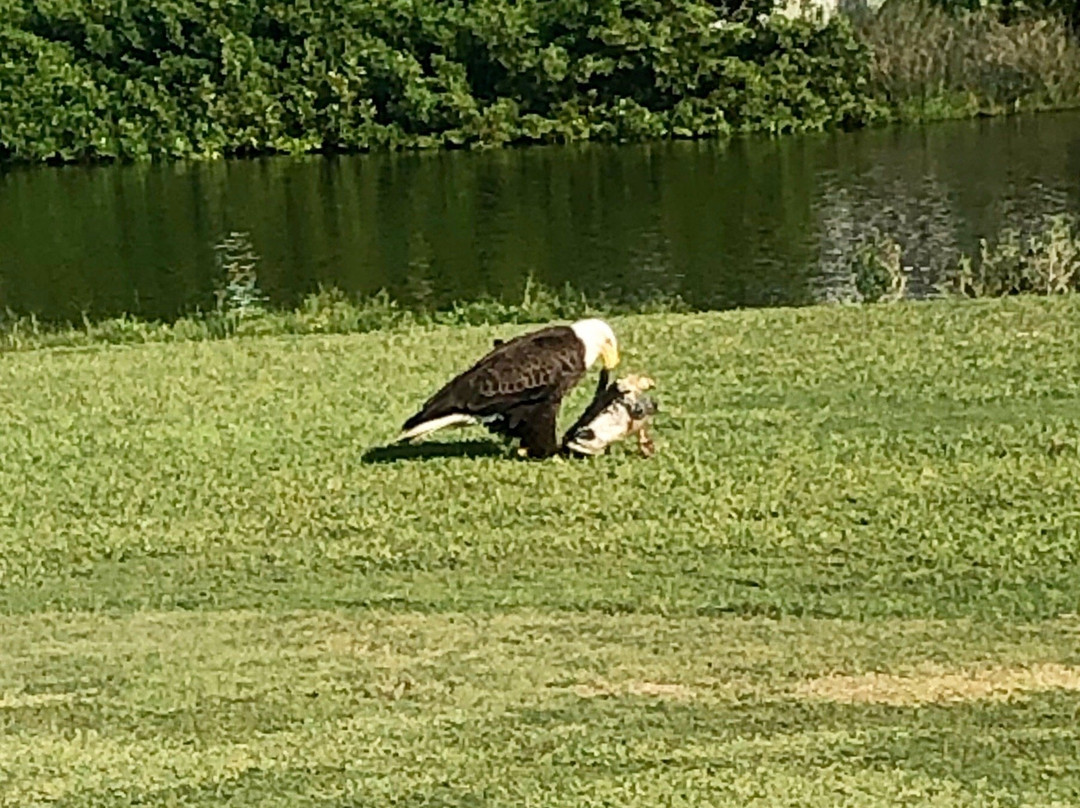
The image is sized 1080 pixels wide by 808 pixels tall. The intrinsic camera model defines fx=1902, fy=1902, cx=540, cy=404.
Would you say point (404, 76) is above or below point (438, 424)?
below

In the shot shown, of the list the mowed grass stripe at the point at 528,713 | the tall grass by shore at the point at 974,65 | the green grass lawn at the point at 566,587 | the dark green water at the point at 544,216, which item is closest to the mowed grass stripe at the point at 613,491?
the green grass lawn at the point at 566,587

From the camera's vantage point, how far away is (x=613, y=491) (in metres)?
5.93

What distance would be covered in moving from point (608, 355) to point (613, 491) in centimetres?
43

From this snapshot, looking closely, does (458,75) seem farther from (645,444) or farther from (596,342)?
(596,342)

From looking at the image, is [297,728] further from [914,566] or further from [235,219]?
[235,219]

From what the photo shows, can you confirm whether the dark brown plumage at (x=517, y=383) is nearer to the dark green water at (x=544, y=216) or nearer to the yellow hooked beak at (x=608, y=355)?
the yellow hooked beak at (x=608, y=355)

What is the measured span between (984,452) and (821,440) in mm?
584

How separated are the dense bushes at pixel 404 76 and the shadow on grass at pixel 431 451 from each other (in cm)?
2663

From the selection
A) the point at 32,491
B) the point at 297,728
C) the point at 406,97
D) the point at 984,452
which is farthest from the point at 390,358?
the point at 406,97

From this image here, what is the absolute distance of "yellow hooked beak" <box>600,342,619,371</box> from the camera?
5984mm

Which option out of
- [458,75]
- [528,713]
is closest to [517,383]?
[528,713]

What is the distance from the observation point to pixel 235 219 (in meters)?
24.5

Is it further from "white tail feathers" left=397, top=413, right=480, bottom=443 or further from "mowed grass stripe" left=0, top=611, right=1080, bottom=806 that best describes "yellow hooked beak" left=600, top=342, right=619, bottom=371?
"mowed grass stripe" left=0, top=611, right=1080, bottom=806

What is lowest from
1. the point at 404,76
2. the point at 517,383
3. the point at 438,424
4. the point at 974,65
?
the point at 974,65
